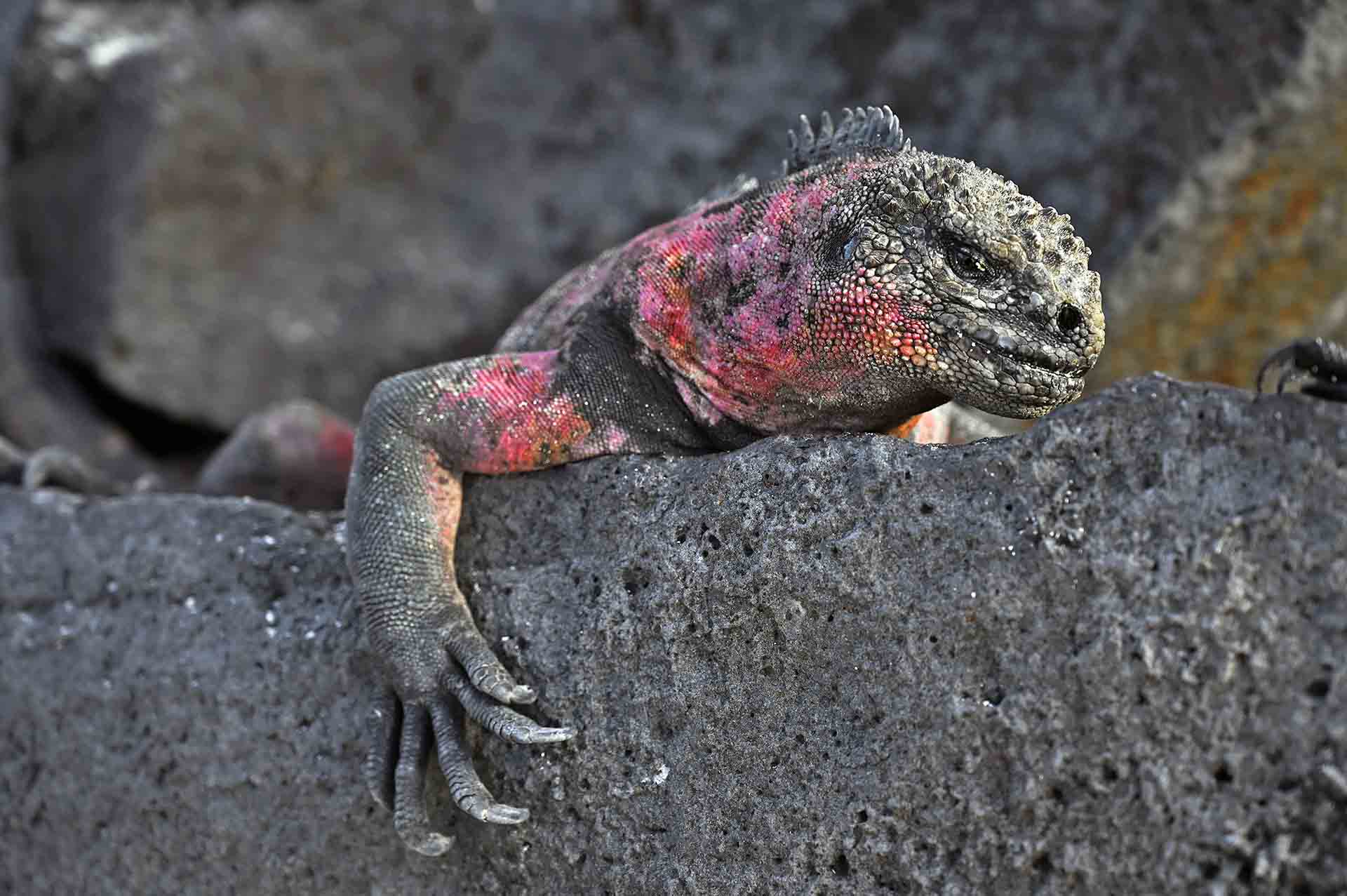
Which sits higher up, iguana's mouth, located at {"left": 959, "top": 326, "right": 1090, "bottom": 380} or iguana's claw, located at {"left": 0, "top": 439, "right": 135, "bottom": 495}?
iguana's mouth, located at {"left": 959, "top": 326, "right": 1090, "bottom": 380}

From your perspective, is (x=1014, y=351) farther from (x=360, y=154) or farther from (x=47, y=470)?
(x=360, y=154)

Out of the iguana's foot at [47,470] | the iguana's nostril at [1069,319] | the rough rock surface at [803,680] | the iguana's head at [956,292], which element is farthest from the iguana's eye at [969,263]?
the iguana's foot at [47,470]

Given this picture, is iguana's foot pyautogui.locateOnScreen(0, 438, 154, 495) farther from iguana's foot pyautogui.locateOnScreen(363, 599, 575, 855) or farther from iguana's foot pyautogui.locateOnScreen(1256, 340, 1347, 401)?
iguana's foot pyautogui.locateOnScreen(1256, 340, 1347, 401)

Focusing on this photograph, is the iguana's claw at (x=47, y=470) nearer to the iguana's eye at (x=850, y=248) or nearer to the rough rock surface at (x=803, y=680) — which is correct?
the rough rock surface at (x=803, y=680)

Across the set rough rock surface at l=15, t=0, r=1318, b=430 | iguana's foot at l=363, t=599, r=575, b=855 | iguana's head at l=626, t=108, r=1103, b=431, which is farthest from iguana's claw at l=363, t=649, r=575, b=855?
rough rock surface at l=15, t=0, r=1318, b=430

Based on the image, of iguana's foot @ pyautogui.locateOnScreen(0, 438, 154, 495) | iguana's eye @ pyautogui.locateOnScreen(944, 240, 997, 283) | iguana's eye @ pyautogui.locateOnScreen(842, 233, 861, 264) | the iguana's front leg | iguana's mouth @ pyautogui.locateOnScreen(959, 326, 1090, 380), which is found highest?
iguana's eye @ pyautogui.locateOnScreen(944, 240, 997, 283)

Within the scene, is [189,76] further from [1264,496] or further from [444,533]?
[1264,496]

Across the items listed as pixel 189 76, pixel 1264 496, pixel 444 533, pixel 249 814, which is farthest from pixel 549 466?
pixel 189 76
